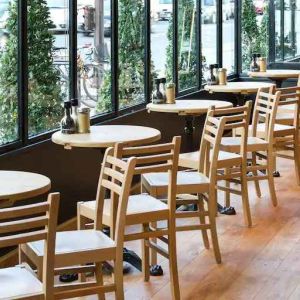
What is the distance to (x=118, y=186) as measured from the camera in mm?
3289

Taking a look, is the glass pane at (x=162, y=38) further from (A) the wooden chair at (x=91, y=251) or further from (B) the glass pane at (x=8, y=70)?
(A) the wooden chair at (x=91, y=251)

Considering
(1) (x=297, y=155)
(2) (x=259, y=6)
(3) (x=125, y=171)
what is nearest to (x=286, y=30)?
(2) (x=259, y=6)

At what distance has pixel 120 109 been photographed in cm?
607

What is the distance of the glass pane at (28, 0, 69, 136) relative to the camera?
4695 millimetres

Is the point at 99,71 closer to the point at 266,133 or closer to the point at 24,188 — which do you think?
the point at 266,133

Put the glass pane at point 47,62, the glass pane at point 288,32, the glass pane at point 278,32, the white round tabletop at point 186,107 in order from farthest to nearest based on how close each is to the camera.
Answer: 1. the glass pane at point 288,32
2. the glass pane at point 278,32
3. the white round tabletop at point 186,107
4. the glass pane at point 47,62

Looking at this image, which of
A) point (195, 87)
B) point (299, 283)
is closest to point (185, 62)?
point (195, 87)

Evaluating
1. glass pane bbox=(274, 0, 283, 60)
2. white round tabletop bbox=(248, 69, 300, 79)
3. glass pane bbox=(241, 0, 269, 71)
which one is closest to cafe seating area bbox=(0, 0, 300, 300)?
white round tabletop bbox=(248, 69, 300, 79)

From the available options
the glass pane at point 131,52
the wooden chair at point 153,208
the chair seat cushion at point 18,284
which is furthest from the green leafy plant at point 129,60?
the chair seat cushion at point 18,284

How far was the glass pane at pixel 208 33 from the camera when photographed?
26.9 ft

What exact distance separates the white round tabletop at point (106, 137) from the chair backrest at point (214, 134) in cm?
42

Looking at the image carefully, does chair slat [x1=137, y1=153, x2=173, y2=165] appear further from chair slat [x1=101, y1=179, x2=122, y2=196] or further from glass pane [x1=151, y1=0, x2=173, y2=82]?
glass pane [x1=151, y1=0, x2=173, y2=82]

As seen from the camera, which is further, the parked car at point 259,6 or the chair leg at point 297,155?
the parked car at point 259,6

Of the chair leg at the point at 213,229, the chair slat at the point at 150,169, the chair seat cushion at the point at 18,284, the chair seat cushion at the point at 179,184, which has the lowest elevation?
the chair leg at the point at 213,229
